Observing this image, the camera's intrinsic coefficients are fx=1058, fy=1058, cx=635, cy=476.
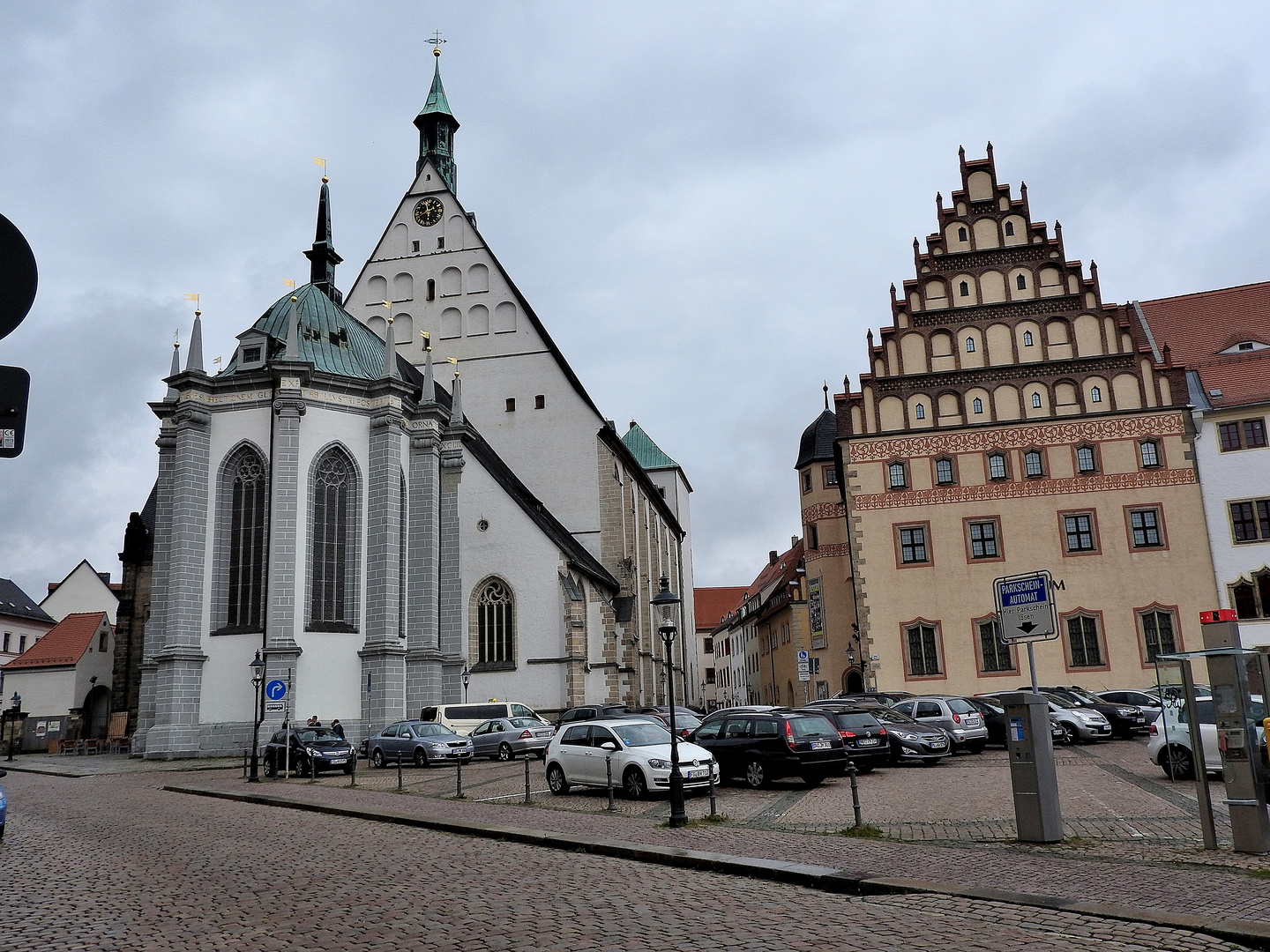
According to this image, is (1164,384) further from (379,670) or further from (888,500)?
(379,670)

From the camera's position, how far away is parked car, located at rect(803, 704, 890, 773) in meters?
21.2

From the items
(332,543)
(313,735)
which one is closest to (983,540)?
(332,543)

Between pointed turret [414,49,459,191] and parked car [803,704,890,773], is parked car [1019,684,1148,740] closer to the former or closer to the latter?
parked car [803,704,890,773]

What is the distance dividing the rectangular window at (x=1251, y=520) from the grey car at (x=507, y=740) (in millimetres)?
25820

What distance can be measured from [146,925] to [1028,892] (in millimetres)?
7174

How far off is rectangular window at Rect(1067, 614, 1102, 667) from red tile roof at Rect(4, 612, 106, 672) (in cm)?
4921

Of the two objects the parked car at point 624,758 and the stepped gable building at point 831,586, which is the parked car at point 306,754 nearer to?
the parked car at point 624,758

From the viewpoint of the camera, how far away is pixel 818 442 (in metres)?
55.2

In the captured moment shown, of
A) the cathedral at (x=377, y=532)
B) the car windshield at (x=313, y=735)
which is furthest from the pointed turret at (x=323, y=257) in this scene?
the car windshield at (x=313, y=735)

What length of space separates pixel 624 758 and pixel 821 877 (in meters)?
9.61

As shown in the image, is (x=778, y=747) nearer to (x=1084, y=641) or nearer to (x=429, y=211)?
(x=1084, y=641)

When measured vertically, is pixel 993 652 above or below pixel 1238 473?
below

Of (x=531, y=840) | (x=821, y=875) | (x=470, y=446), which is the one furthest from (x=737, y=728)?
(x=470, y=446)

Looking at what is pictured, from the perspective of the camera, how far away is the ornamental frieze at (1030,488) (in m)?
39.1
